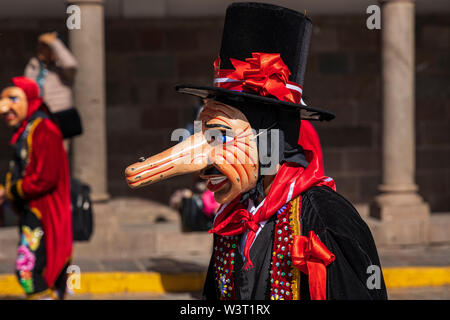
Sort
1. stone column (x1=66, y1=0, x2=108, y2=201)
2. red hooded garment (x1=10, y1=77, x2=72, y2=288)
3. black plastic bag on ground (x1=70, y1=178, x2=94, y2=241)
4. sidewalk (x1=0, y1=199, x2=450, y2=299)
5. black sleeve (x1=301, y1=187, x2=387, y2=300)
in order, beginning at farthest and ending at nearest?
stone column (x1=66, y1=0, x2=108, y2=201), sidewalk (x1=0, y1=199, x2=450, y2=299), black plastic bag on ground (x1=70, y1=178, x2=94, y2=241), red hooded garment (x1=10, y1=77, x2=72, y2=288), black sleeve (x1=301, y1=187, x2=387, y2=300)

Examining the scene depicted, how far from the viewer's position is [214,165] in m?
2.69

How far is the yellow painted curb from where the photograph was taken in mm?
7488

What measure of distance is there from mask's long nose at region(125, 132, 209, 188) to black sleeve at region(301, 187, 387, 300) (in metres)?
0.40

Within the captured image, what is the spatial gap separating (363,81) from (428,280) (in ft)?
12.6

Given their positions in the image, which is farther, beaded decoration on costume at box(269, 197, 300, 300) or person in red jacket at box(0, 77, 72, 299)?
person in red jacket at box(0, 77, 72, 299)

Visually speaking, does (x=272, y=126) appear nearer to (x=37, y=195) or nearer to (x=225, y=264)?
(x=225, y=264)

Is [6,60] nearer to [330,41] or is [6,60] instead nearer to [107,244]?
[107,244]

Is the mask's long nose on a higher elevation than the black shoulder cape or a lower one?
higher

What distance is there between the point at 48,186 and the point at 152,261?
3.03 meters

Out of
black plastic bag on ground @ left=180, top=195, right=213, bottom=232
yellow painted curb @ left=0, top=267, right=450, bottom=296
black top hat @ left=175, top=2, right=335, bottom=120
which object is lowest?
yellow painted curb @ left=0, top=267, right=450, bottom=296

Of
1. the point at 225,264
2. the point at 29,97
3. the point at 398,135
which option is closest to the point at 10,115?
the point at 29,97

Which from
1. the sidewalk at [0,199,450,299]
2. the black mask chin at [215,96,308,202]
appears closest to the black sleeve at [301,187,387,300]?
the black mask chin at [215,96,308,202]

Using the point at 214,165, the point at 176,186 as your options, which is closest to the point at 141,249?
the point at 176,186

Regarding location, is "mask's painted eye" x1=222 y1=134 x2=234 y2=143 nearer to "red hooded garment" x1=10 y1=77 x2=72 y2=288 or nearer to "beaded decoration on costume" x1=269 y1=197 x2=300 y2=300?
"beaded decoration on costume" x1=269 y1=197 x2=300 y2=300
